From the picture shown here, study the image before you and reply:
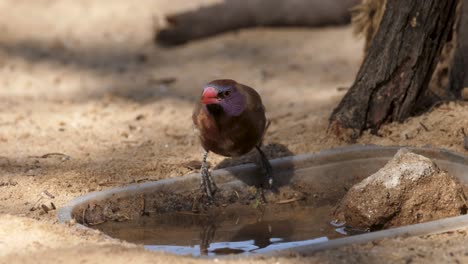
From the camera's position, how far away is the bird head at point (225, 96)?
14.3ft

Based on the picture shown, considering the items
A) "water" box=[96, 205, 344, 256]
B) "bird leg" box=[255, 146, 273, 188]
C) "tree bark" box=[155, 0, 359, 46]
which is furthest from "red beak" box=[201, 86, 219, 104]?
"tree bark" box=[155, 0, 359, 46]

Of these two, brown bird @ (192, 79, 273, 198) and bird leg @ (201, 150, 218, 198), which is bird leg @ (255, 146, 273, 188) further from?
bird leg @ (201, 150, 218, 198)

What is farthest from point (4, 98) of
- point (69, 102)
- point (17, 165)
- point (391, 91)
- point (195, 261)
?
point (195, 261)

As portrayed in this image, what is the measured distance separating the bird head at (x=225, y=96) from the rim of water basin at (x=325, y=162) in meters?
0.53

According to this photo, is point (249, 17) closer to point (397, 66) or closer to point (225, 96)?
point (397, 66)

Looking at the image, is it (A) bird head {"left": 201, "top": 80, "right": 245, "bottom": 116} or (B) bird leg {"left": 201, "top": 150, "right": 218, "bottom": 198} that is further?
(B) bird leg {"left": 201, "top": 150, "right": 218, "bottom": 198}

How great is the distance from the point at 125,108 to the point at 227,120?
248 cm

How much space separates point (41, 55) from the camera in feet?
26.6

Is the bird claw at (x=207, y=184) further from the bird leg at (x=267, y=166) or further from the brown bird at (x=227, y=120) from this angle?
the bird leg at (x=267, y=166)

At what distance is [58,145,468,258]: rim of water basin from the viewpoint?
374 centimetres

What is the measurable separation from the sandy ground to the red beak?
2.69 ft

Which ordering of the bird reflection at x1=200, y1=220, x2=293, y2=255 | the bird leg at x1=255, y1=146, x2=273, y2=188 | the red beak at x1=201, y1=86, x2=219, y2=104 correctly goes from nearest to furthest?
the bird reflection at x1=200, y1=220, x2=293, y2=255
the red beak at x1=201, y1=86, x2=219, y2=104
the bird leg at x1=255, y1=146, x2=273, y2=188

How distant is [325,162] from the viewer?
16.2ft

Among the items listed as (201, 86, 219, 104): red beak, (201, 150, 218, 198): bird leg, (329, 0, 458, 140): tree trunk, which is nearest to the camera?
(201, 86, 219, 104): red beak
